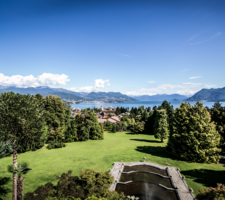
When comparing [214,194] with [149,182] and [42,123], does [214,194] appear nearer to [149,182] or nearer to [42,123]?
[149,182]

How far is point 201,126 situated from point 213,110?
23.8 ft

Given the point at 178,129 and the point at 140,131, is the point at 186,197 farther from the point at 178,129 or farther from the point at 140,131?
the point at 140,131

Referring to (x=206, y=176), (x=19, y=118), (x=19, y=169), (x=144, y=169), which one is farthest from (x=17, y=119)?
(x=206, y=176)

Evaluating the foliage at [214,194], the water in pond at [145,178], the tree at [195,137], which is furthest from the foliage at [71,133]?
the foliage at [214,194]

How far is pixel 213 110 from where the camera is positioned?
23.3m

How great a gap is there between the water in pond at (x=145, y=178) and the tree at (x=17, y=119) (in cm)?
1044

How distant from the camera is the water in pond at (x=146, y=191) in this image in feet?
37.5

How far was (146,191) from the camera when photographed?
12.2 metres

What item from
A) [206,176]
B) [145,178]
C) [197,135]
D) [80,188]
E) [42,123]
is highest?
[42,123]

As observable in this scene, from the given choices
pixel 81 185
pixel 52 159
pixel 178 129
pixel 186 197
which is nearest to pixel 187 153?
pixel 178 129

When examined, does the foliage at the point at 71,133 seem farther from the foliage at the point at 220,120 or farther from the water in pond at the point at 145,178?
the foliage at the point at 220,120

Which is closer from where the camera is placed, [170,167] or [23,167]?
[23,167]

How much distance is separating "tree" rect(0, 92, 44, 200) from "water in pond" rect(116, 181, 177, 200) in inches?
358

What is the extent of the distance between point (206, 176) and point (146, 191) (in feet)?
26.2
